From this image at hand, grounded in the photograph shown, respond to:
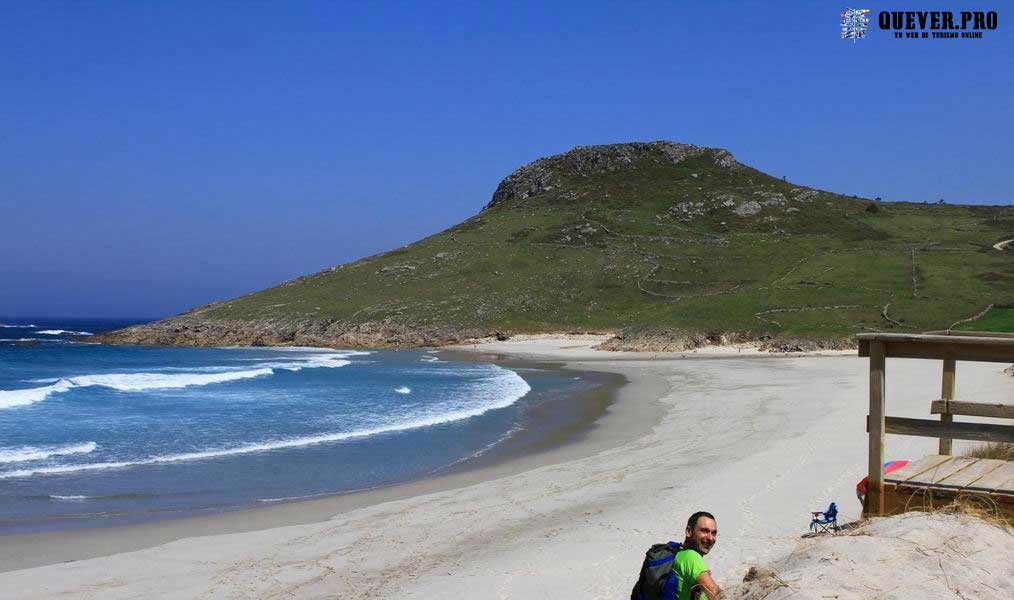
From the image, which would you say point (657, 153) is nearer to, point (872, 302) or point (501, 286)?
point (501, 286)

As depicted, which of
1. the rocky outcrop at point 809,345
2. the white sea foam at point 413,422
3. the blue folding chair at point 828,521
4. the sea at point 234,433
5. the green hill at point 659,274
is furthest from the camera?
the green hill at point 659,274

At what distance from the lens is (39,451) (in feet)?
64.0

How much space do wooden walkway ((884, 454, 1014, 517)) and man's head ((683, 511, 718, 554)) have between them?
2.27 m

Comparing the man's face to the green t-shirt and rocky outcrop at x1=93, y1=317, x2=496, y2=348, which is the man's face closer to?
the green t-shirt

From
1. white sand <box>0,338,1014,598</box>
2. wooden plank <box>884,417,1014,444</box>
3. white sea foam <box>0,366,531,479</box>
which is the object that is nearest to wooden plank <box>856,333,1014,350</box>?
wooden plank <box>884,417,1014,444</box>

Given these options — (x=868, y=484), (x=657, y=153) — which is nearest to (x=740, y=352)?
(x=868, y=484)

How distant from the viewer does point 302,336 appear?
79125mm

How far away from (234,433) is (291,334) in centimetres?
5878

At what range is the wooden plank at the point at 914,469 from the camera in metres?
7.42

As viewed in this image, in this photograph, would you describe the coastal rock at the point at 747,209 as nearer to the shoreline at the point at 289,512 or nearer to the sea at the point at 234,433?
the sea at the point at 234,433

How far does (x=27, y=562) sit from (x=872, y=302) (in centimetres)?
5988

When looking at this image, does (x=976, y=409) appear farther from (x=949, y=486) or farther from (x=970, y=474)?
(x=949, y=486)

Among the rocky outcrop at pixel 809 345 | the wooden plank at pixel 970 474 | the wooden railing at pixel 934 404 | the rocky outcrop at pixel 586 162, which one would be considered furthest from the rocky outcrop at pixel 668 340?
the rocky outcrop at pixel 586 162

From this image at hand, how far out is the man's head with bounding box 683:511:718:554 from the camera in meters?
5.91
